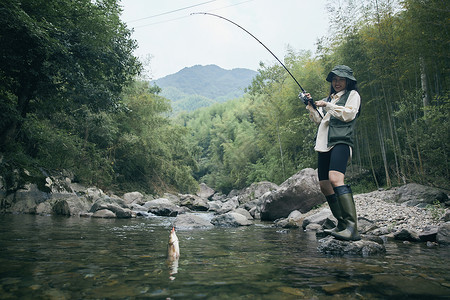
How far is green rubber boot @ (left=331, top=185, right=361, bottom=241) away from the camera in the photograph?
336cm

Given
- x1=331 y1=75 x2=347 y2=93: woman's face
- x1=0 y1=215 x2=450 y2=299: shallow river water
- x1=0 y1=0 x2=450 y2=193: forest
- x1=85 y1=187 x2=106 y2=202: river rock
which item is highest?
x1=0 y1=0 x2=450 y2=193: forest

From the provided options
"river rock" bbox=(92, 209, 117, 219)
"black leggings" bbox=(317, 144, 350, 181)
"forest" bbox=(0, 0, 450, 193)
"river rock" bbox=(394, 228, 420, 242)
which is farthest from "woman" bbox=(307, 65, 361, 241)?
"river rock" bbox=(92, 209, 117, 219)

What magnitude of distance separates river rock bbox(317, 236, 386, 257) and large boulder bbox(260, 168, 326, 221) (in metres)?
6.35

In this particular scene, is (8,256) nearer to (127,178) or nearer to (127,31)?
(127,31)

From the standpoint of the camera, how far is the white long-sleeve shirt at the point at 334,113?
135 inches

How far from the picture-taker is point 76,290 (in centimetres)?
177

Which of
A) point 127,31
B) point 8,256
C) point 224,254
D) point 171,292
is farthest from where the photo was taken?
point 127,31

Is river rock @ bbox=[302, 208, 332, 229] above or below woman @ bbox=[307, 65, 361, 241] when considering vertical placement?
below

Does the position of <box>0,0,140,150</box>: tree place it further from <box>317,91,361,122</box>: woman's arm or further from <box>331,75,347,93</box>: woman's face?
<box>317,91,361,122</box>: woman's arm

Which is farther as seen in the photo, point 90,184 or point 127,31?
point 90,184

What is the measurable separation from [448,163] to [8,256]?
9.69 m

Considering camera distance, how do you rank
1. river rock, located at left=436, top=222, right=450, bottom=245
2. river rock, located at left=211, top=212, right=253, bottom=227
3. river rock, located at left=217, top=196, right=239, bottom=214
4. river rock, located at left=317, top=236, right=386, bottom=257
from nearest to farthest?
river rock, located at left=317, top=236, right=386, bottom=257 → river rock, located at left=436, top=222, right=450, bottom=245 → river rock, located at left=211, top=212, right=253, bottom=227 → river rock, located at left=217, top=196, right=239, bottom=214

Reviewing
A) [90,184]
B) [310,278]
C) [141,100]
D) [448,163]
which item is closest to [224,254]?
[310,278]

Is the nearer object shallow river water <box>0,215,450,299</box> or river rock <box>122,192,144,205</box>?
shallow river water <box>0,215,450,299</box>
